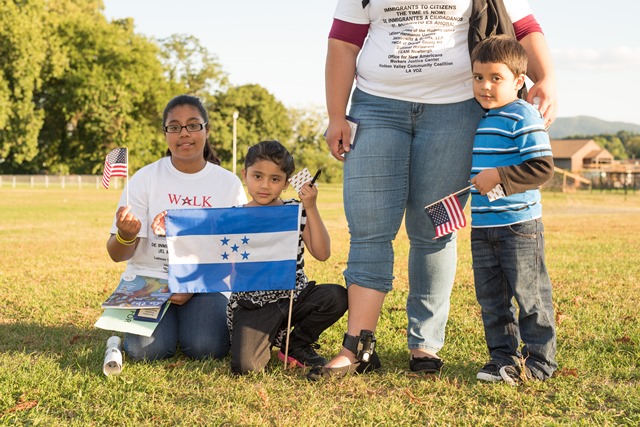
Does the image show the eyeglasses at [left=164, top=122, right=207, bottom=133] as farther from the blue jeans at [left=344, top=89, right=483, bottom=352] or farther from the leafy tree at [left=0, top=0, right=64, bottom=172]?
the leafy tree at [left=0, top=0, right=64, bottom=172]

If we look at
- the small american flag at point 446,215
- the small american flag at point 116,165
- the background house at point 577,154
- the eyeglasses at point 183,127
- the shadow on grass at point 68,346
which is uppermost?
the background house at point 577,154

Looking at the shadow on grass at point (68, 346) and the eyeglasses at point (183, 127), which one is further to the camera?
the eyeglasses at point (183, 127)

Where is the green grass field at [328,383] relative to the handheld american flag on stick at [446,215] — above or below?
below

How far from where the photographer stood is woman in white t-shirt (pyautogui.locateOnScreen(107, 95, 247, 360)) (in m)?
4.32

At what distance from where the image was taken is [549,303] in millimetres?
3764

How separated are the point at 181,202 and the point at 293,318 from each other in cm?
107

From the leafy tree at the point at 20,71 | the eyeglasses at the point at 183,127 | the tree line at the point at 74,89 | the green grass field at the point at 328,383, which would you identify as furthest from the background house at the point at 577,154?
the eyeglasses at the point at 183,127

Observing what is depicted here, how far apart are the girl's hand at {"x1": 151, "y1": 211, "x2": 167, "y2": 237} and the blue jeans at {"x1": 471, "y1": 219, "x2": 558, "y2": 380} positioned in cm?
181

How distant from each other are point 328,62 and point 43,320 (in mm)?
3025

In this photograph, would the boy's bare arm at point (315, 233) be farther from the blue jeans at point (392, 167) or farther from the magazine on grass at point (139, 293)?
the magazine on grass at point (139, 293)

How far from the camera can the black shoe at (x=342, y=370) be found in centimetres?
370

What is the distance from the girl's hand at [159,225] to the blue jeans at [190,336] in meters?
0.55

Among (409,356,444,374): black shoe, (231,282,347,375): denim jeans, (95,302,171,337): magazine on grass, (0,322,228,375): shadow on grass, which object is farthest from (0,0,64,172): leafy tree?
(409,356,444,374): black shoe

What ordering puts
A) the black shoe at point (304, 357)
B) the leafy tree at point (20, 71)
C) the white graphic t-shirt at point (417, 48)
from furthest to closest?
the leafy tree at point (20, 71), the black shoe at point (304, 357), the white graphic t-shirt at point (417, 48)
